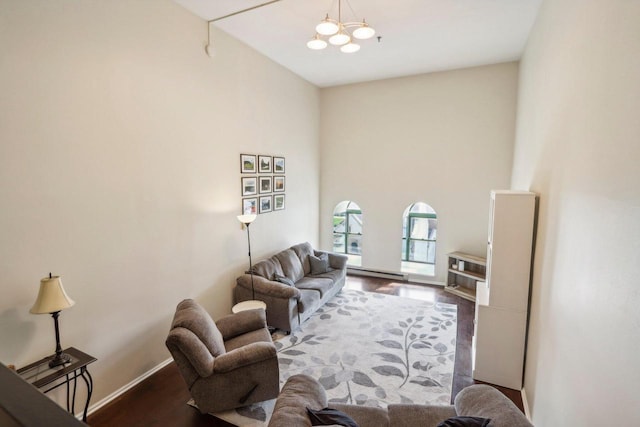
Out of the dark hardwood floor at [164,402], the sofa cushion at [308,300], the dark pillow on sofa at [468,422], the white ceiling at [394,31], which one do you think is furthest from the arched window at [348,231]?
the dark pillow on sofa at [468,422]

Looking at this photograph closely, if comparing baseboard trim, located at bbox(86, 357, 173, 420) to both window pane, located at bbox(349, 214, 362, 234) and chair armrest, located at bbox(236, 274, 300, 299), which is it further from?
window pane, located at bbox(349, 214, 362, 234)

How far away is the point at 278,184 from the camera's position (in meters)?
5.60

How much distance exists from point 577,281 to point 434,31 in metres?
3.79

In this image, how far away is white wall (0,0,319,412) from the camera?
2.36 m

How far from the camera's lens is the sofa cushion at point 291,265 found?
5.13 m

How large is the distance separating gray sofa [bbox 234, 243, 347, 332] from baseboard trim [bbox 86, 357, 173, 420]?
1.28m

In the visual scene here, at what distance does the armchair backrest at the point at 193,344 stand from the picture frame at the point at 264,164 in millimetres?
2741

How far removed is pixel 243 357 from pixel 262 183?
3.02m

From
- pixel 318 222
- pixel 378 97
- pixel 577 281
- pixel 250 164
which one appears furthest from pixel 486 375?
pixel 378 97

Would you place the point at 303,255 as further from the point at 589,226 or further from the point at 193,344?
the point at 589,226

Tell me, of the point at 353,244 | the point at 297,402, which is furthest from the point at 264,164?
the point at 297,402

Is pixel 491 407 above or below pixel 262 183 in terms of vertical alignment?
below

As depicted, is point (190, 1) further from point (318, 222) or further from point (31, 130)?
point (318, 222)

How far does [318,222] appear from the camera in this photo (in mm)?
7305
